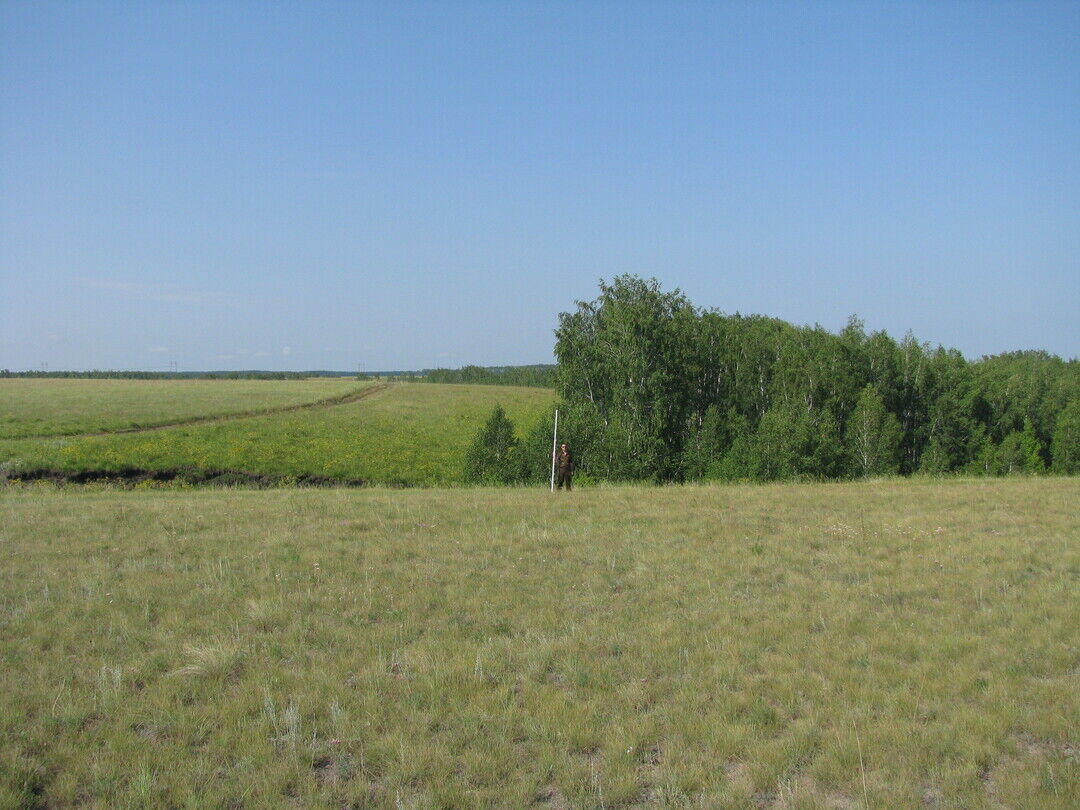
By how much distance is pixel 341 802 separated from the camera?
5.39m

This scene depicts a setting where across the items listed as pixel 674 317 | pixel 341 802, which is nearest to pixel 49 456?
pixel 674 317

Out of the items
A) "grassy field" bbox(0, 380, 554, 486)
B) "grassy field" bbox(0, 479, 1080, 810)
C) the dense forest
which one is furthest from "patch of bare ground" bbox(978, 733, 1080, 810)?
the dense forest

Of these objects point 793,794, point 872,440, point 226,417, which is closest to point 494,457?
point 872,440

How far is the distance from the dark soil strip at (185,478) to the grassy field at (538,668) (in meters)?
25.3

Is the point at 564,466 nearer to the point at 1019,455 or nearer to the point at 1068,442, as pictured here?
the point at 1019,455

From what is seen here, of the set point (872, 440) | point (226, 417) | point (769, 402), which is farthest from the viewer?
point (226, 417)

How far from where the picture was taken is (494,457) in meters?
47.3

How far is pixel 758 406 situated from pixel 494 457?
22425 millimetres

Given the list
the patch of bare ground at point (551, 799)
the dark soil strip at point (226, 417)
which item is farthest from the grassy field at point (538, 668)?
the dark soil strip at point (226, 417)

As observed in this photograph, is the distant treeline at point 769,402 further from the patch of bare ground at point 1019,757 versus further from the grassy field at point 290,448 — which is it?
the patch of bare ground at point 1019,757

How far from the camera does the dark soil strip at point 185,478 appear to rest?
126 feet

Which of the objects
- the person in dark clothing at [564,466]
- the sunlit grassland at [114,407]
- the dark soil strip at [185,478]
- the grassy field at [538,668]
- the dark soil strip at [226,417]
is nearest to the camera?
the grassy field at [538,668]

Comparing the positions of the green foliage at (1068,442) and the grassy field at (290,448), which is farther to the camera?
the green foliage at (1068,442)

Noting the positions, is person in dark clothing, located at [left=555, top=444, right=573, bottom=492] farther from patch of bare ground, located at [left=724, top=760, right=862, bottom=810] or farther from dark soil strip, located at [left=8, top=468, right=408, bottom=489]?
dark soil strip, located at [left=8, top=468, right=408, bottom=489]
